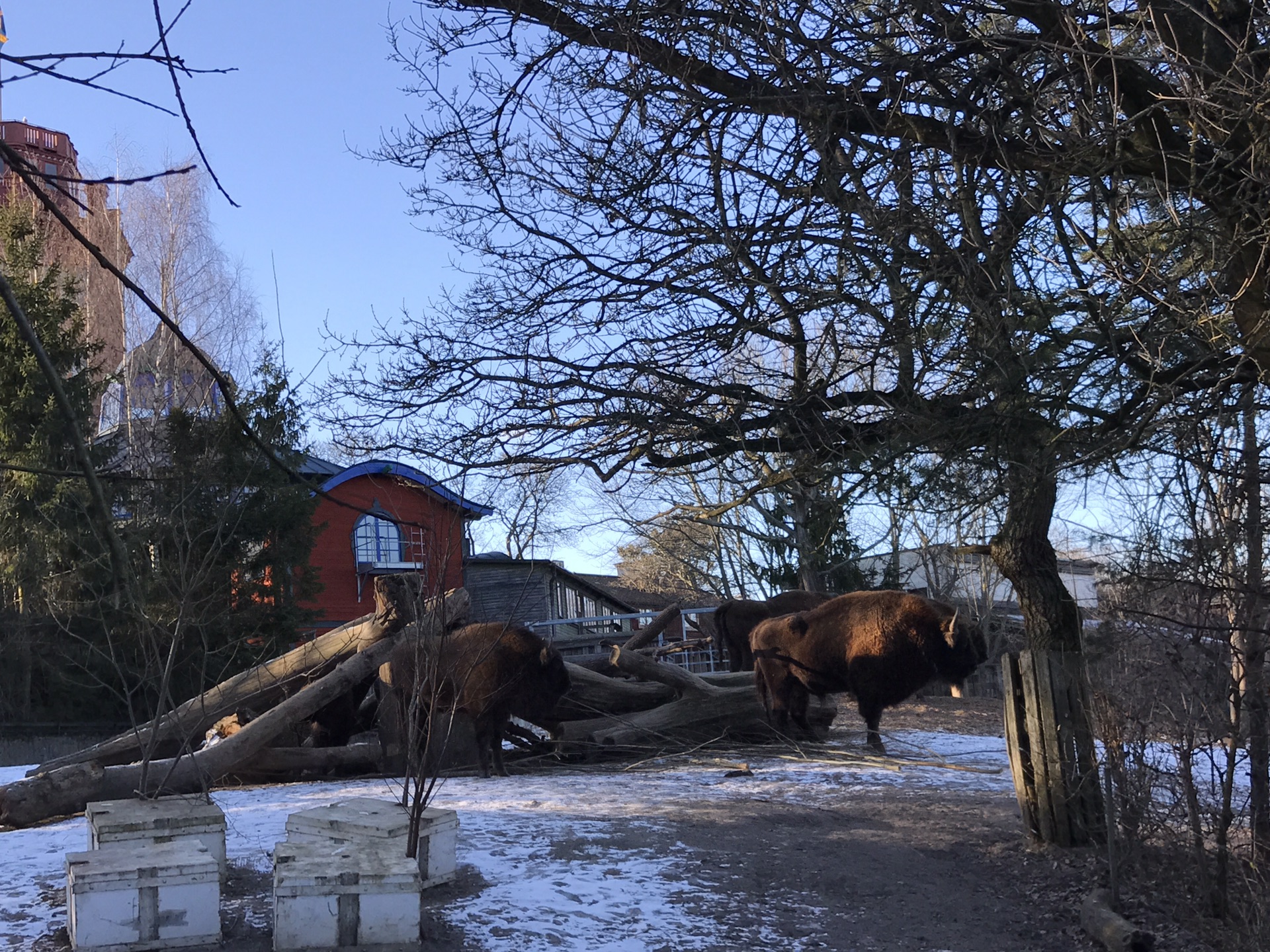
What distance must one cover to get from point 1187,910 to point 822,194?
178 inches

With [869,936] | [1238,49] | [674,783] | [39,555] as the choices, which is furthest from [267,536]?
[1238,49]

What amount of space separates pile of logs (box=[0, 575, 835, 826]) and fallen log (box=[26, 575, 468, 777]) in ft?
0.05

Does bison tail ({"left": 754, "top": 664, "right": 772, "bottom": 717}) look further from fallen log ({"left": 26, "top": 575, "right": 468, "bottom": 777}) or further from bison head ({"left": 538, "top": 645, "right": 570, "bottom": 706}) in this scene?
fallen log ({"left": 26, "top": 575, "right": 468, "bottom": 777})

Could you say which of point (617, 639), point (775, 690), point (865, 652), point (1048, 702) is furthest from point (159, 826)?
point (617, 639)

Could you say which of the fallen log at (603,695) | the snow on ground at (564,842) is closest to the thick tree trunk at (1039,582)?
the snow on ground at (564,842)

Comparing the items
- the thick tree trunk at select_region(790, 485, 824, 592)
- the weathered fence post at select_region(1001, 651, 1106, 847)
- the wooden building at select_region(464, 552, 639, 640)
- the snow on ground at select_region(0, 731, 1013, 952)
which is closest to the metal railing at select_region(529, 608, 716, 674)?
the wooden building at select_region(464, 552, 639, 640)

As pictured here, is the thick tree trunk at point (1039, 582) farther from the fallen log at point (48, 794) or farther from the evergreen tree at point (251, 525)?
the evergreen tree at point (251, 525)

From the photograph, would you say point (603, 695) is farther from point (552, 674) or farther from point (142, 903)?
point (142, 903)

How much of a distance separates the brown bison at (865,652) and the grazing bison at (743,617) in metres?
3.23

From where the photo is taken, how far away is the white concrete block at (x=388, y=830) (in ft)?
20.1

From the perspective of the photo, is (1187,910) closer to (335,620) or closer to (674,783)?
(674,783)

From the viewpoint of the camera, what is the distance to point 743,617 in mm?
16453

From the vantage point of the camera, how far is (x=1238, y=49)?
161 inches

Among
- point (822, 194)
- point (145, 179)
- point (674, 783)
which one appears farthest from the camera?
point (674, 783)
